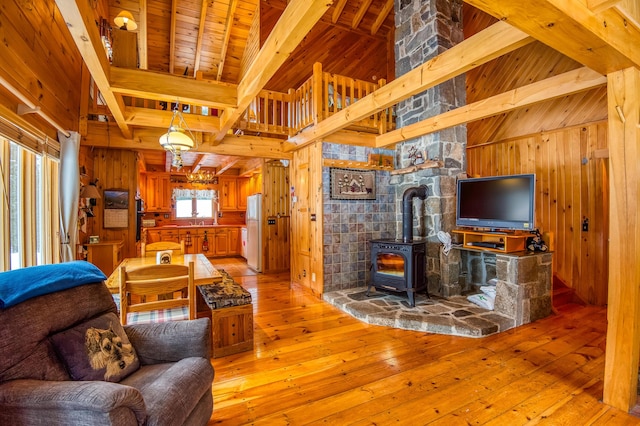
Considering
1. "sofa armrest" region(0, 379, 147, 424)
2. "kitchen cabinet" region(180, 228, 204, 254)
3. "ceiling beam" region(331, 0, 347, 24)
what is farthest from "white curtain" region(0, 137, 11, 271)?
"ceiling beam" region(331, 0, 347, 24)

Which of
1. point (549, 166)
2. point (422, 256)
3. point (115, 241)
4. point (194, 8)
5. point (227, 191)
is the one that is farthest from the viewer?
point (227, 191)

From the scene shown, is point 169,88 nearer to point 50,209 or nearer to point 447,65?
point 50,209

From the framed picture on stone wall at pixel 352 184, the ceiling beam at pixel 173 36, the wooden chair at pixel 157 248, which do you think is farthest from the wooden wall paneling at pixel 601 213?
the ceiling beam at pixel 173 36

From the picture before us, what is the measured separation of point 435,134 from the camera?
427 cm

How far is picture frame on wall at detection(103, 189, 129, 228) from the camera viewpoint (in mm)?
5062

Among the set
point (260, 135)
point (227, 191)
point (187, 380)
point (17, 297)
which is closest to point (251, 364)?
point (187, 380)

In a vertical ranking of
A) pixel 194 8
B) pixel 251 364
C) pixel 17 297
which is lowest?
pixel 251 364

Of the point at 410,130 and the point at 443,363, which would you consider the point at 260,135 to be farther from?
the point at 443,363

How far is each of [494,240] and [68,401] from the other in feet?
14.2

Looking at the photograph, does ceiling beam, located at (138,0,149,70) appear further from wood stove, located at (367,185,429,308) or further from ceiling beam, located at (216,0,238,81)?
wood stove, located at (367,185,429,308)

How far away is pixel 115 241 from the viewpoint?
498 cm

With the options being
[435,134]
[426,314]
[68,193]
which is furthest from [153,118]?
[426,314]

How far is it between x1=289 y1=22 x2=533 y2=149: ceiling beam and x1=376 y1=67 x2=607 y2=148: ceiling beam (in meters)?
0.86

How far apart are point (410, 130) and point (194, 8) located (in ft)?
14.6
